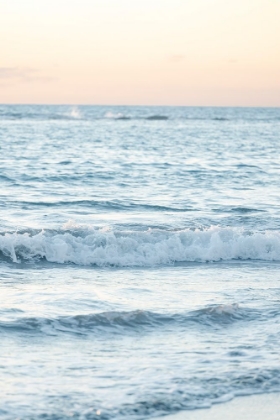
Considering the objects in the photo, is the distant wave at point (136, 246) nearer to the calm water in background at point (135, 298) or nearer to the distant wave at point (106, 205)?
the calm water in background at point (135, 298)

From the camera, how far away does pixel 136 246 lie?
12.8m

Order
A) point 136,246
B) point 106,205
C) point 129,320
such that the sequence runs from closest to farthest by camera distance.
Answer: point 129,320 < point 136,246 < point 106,205

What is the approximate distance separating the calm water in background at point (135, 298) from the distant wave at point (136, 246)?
0.09ft

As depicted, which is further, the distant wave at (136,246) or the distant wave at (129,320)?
the distant wave at (136,246)

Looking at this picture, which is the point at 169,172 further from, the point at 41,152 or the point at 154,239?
the point at 154,239

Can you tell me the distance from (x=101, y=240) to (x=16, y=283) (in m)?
3.10

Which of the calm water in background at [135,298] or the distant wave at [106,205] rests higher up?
the distant wave at [106,205]

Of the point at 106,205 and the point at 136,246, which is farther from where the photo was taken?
the point at 106,205

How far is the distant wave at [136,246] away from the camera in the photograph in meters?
12.2

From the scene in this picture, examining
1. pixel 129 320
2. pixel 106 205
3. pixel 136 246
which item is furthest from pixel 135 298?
pixel 106 205

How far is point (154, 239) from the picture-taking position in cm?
1333

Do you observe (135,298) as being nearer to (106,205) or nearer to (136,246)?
(136,246)

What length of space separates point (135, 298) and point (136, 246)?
3.67 m

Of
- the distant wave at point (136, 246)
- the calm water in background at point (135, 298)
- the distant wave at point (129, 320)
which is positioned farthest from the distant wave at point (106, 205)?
the distant wave at point (129, 320)
